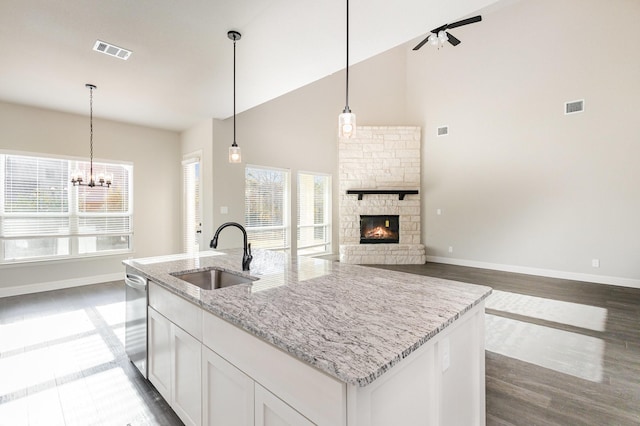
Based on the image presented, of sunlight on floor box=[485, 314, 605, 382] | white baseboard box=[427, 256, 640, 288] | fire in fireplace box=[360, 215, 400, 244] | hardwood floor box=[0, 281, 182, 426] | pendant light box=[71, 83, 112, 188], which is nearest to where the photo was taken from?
hardwood floor box=[0, 281, 182, 426]

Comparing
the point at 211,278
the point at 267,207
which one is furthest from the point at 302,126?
the point at 211,278

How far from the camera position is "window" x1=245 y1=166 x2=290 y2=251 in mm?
5742

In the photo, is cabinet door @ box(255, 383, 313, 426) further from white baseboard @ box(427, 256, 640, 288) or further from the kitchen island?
white baseboard @ box(427, 256, 640, 288)

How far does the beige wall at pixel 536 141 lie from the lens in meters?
5.05

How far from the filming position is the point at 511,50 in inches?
242

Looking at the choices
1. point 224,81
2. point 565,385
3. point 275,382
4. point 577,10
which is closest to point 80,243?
point 224,81

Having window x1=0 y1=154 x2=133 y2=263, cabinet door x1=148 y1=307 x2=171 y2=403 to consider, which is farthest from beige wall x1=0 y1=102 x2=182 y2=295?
cabinet door x1=148 y1=307 x2=171 y2=403

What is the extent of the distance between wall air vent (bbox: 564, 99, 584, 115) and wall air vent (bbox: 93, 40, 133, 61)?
22.4ft

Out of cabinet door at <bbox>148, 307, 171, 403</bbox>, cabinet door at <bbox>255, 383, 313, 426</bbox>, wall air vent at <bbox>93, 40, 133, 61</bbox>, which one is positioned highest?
wall air vent at <bbox>93, 40, 133, 61</bbox>

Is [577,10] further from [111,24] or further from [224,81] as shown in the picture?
[111,24]

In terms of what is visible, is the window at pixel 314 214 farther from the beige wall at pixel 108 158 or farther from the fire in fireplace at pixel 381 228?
the beige wall at pixel 108 158

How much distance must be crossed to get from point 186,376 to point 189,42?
2784 millimetres

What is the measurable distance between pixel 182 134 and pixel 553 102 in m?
7.10

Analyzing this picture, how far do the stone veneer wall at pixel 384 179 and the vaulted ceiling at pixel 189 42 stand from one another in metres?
3.45
